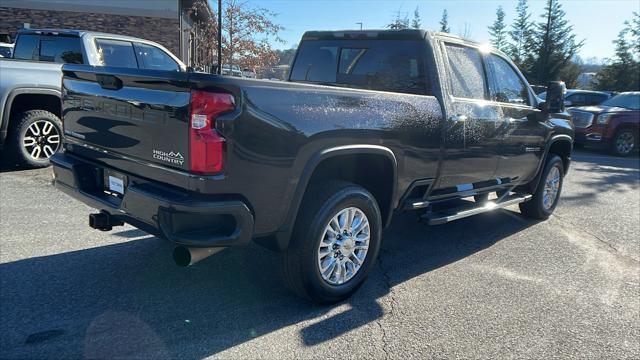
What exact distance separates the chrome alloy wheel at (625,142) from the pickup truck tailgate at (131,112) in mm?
13740

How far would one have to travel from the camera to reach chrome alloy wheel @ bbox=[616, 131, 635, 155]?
13.6 metres

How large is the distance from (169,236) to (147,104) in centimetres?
82

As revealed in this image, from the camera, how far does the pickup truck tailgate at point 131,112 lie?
2.88m

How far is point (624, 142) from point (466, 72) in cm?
1105

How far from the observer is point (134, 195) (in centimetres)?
304

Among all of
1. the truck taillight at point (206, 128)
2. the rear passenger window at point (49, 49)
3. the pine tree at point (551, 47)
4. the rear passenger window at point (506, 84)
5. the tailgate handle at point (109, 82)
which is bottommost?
the truck taillight at point (206, 128)

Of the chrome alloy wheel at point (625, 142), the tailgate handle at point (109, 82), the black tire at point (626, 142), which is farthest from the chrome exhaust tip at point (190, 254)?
the chrome alloy wheel at point (625, 142)

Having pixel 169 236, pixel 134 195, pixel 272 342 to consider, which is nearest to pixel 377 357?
pixel 272 342

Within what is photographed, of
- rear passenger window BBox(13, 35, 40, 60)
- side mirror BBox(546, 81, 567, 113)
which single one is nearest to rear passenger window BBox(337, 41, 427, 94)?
side mirror BBox(546, 81, 567, 113)

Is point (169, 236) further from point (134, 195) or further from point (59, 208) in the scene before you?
point (59, 208)

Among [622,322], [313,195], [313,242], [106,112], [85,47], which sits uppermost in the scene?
[85,47]

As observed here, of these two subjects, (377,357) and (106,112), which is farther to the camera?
(106,112)

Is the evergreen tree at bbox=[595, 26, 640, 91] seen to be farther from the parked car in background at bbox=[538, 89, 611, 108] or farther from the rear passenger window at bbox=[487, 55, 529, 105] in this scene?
the rear passenger window at bbox=[487, 55, 529, 105]

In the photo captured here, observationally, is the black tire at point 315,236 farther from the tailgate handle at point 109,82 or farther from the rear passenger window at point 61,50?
the rear passenger window at point 61,50
